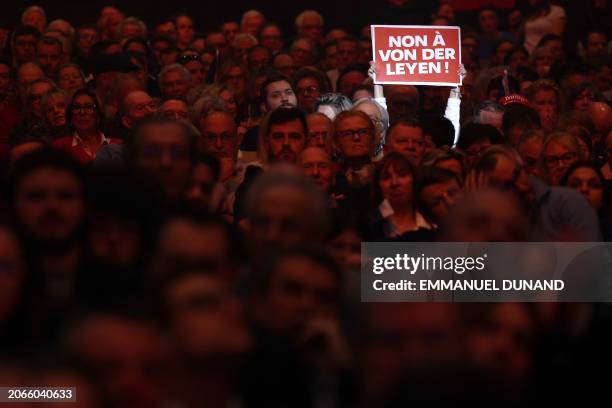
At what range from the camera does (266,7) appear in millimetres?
17234

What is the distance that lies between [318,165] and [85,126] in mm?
2225

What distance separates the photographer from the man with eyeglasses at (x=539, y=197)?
711 cm

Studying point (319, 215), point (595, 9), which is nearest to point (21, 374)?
point (319, 215)

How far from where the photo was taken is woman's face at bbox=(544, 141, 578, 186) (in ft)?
27.2

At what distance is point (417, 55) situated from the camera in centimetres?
1080

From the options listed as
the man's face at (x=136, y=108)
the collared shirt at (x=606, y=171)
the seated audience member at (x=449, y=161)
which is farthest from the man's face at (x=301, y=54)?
the seated audience member at (x=449, y=161)

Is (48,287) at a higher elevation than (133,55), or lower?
lower

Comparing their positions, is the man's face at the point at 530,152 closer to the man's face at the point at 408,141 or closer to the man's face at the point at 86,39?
the man's face at the point at 408,141

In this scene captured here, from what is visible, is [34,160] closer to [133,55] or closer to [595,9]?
[133,55]

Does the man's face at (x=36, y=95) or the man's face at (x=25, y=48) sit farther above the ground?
the man's face at (x=25, y=48)

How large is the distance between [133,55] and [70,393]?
28.3ft

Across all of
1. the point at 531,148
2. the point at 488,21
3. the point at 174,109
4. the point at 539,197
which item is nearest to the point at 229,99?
the point at 174,109

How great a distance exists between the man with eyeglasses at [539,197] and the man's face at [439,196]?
88mm

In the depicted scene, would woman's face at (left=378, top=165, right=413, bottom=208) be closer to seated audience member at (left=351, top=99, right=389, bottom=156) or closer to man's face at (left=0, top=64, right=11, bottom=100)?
seated audience member at (left=351, top=99, right=389, bottom=156)
